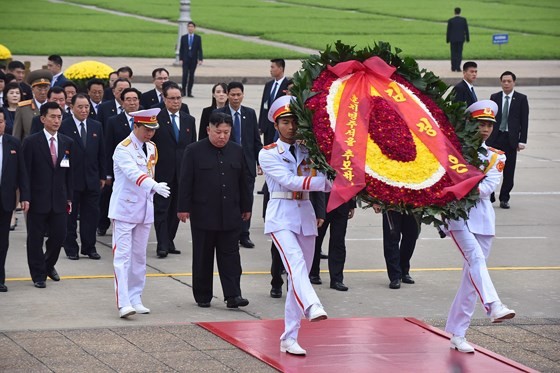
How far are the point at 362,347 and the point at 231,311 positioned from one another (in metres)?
1.93

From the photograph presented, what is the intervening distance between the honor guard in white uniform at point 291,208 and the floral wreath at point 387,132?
37 cm

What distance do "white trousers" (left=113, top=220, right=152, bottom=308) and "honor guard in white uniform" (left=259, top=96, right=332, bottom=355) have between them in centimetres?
180

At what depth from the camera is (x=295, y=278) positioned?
9695 millimetres

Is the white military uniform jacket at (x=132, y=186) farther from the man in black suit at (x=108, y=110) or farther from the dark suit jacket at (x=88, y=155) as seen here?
the man in black suit at (x=108, y=110)

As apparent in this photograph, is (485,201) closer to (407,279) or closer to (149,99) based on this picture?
(407,279)

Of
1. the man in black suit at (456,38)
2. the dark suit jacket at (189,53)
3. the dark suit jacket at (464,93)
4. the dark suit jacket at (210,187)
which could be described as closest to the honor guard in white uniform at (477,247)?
the dark suit jacket at (210,187)

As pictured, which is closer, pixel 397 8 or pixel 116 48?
pixel 116 48

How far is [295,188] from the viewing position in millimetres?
9984

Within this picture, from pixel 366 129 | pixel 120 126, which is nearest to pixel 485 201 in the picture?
pixel 366 129

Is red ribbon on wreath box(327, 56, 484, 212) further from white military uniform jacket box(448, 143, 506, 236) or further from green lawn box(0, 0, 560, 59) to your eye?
green lawn box(0, 0, 560, 59)

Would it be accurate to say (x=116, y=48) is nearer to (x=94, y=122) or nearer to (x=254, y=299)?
(x=94, y=122)

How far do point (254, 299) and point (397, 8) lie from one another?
173 ft

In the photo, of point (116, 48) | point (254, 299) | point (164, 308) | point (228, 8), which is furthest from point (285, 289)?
point (228, 8)

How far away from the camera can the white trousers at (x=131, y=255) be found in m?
11.4
